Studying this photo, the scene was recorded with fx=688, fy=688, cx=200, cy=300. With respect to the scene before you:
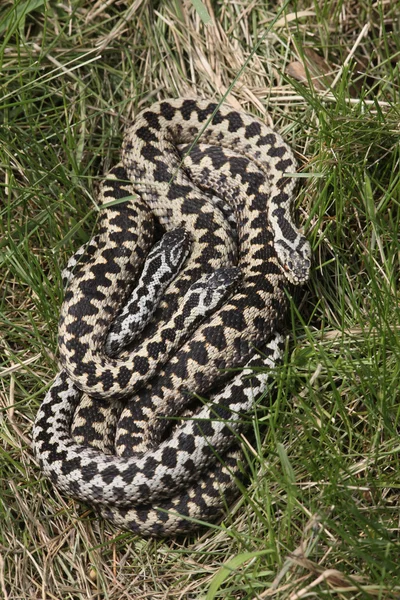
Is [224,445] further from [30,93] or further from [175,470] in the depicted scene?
[30,93]

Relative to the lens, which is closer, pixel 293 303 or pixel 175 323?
pixel 293 303

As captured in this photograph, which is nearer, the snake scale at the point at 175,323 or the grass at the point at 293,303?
the grass at the point at 293,303

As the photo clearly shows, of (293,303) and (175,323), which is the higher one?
(293,303)

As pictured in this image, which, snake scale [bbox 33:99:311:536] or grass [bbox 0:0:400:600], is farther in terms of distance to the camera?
snake scale [bbox 33:99:311:536]
